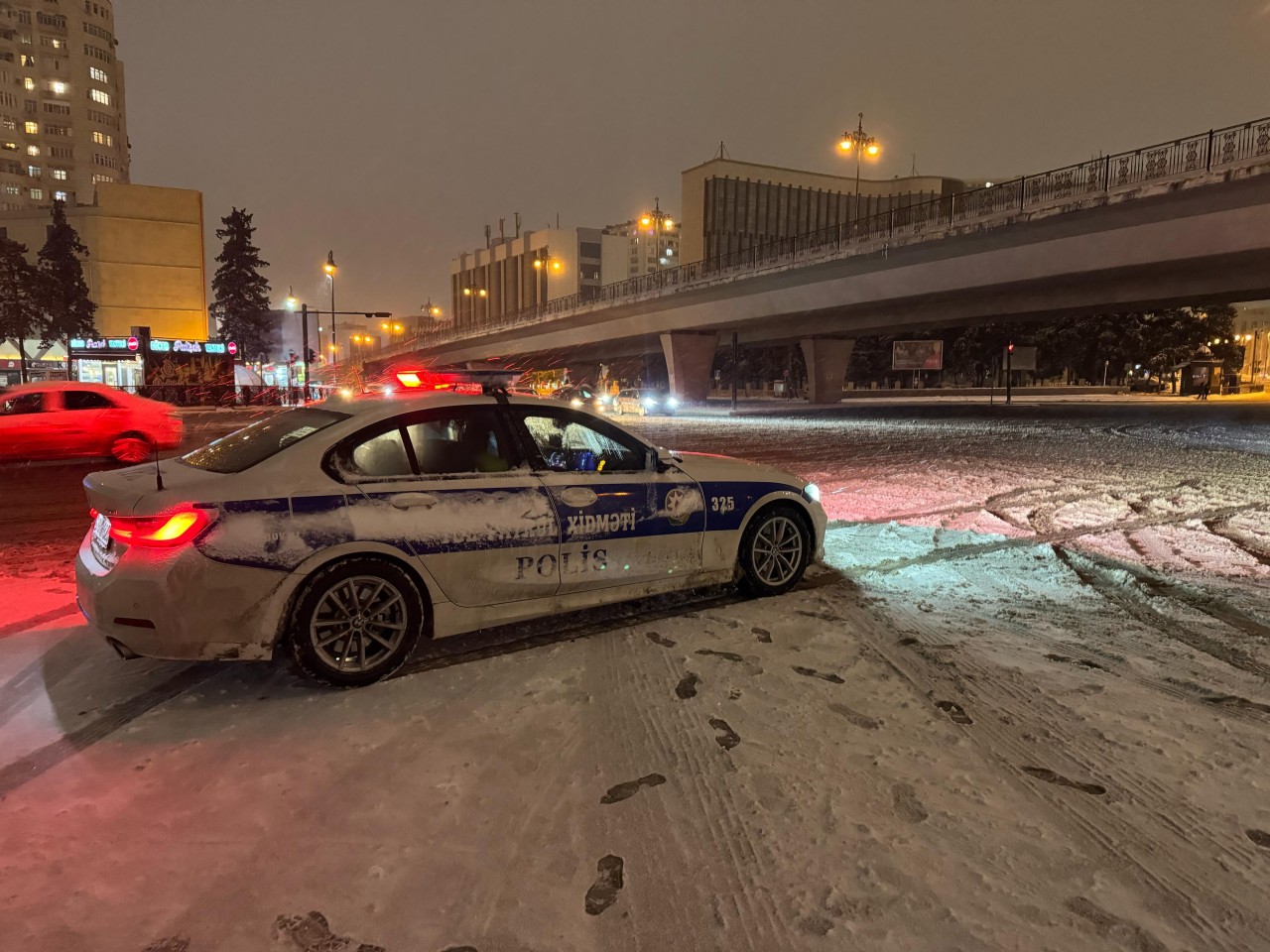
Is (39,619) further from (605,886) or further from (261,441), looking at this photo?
(605,886)

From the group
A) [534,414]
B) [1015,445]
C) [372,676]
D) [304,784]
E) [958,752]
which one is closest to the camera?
[304,784]

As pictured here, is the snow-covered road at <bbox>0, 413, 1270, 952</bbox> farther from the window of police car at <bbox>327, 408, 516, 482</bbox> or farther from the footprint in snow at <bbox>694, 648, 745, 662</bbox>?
the window of police car at <bbox>327, 408, 516, 482</bbox>

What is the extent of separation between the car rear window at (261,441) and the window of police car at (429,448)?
11.6 inches

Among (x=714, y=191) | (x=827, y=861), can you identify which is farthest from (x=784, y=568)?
(x=714, y=191)

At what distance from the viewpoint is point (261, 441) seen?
4.73m

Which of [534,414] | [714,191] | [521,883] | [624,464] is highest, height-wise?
[714,191]

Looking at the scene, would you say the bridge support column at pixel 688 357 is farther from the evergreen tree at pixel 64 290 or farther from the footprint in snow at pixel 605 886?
the evergreen tree at pixel 64 290

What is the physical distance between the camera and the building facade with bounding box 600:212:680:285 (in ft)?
470

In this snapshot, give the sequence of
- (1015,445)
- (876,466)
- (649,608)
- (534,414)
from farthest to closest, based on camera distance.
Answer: (1015,445)
(876,466)
(649,608)
(534,414)

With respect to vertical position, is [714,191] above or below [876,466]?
above

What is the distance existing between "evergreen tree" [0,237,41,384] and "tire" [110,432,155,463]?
62844 mm

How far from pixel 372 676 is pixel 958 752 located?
3.05 m

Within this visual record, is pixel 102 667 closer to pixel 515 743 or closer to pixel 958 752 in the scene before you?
pixel 515 743

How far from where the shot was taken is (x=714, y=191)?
10112 cm
